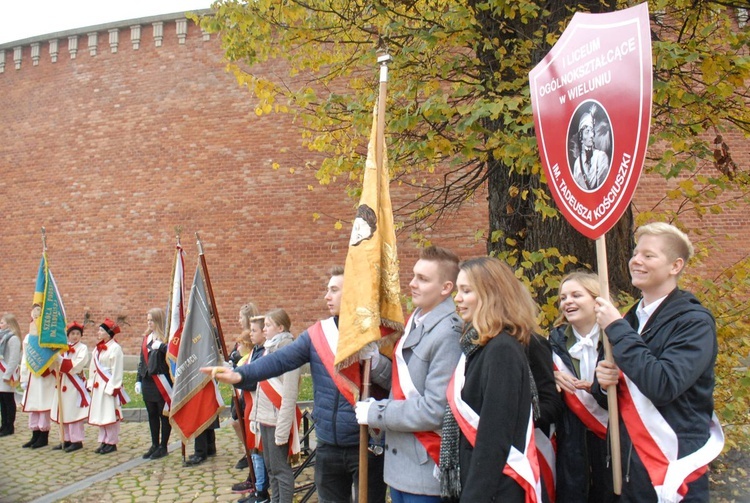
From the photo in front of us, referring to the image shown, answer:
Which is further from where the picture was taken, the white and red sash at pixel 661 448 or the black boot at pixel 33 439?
the black boot at pixel 33 439

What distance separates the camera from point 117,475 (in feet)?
22.8

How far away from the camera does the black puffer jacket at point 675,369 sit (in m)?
2.36

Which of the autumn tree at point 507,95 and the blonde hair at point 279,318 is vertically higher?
the autumn tree at point 507,95

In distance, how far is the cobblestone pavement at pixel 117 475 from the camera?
617 centimetres

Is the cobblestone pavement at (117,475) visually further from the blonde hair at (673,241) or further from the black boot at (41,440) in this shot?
the blonde hair at (673,241)

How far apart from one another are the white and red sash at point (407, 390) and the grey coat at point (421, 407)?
0.02 m

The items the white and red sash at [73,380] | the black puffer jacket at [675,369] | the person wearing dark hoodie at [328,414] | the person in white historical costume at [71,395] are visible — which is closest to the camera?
the black puffer jacket at [675,369]

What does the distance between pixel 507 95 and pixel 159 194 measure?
37.8ft

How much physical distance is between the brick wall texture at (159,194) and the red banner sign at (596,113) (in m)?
9.84

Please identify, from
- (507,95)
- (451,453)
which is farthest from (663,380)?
(507,95)

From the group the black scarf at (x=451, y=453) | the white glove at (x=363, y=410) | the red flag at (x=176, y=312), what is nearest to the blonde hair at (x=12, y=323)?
the red flag at (x=176, y=312)

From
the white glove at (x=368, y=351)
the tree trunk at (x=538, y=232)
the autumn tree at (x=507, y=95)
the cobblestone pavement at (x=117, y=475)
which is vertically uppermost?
the autumn tree at (x=507, y=95)

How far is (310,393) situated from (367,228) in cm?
815

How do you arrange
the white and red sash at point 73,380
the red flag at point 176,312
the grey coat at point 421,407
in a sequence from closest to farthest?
the grey coat at point 421,407 → the red flag at point 176,312 → the white and red sash at point 73,380
